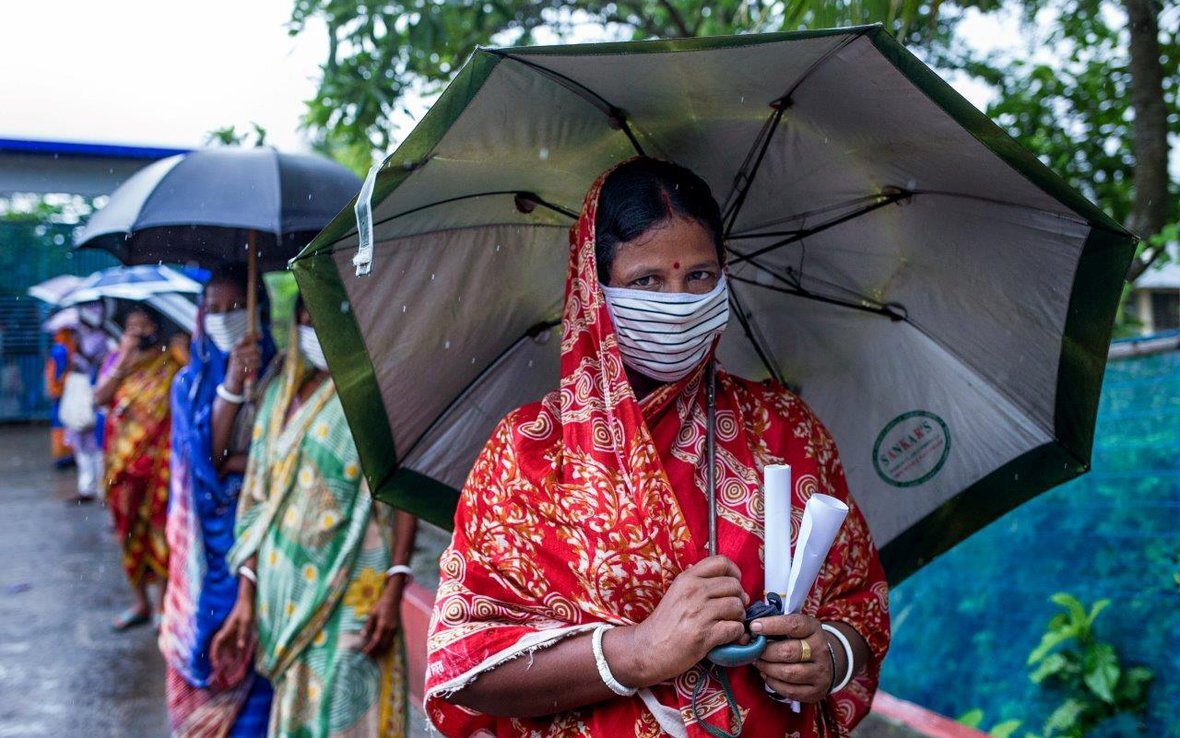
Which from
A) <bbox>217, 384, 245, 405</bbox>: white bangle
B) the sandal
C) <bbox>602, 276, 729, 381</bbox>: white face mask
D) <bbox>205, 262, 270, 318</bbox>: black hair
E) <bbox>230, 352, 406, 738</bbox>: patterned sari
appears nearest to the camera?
<bbox>602, 276, 729, 381</bbox>: white face mask

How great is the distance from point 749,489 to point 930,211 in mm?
794

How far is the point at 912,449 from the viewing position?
9.04ft

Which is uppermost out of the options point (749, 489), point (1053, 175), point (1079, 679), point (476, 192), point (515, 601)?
point (1053, 175)

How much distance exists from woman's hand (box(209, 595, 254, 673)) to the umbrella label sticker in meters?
2.17

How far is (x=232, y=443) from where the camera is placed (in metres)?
4.29

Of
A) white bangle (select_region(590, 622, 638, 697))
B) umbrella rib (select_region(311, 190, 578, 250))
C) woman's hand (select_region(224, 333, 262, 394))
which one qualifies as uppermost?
umbrella rib (select_region(311, 190, 578, 250))

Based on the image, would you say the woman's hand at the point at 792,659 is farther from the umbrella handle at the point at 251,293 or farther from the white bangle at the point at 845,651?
the umbrella handle at the point at 251,293

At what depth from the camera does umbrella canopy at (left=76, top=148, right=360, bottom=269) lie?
3715 millimetres

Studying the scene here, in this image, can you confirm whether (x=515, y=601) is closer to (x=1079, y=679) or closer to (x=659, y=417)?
(x=659, y=417)

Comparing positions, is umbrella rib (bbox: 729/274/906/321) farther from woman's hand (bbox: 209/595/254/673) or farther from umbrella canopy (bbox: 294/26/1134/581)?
woman's hand (bbox: 209/595/254/673)

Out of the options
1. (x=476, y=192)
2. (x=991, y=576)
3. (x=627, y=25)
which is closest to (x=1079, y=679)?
(x=991, y=576)

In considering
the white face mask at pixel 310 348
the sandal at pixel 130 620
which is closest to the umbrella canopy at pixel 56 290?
the sandal at pixel 130 620

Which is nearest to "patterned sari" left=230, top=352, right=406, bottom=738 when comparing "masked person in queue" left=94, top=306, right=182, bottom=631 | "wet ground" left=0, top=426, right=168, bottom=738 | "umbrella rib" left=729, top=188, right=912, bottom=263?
"umbrella rib" left=729, top=188, right=912, bottom=263

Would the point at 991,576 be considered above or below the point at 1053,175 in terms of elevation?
below
